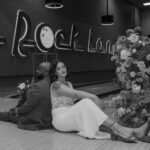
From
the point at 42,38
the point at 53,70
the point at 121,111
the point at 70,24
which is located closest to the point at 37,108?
the point at 53,70

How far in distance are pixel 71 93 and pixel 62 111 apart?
28 centimetres

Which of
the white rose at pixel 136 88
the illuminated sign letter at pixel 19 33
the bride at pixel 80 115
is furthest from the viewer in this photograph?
the illuminated sign letter at pixel 19 33

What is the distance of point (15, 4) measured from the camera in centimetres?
795

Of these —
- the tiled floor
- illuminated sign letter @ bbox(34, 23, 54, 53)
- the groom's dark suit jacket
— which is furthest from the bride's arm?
illuminated sign letter @ bbox(34, 23, 54, 53)

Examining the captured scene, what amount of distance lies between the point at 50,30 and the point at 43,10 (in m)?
0.64

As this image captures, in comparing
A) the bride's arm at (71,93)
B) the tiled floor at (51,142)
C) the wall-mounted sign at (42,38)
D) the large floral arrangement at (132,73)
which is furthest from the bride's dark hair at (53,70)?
the wall-mounted sign at (42,38)

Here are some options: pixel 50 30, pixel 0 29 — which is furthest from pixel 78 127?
pixel 50 30

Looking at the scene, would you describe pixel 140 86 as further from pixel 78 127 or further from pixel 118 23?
pixel 118 23

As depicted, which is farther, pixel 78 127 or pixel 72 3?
pixel 72 3

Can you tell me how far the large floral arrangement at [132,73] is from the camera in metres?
3.72

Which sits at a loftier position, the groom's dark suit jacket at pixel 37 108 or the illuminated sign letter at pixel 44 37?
the illuminated sign letter at pixel 44 37

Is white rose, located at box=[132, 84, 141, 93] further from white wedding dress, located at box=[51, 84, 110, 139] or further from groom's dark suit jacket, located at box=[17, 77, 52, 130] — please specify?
groom's dark suit jacket, located at box=[17, 77, 52, 130]

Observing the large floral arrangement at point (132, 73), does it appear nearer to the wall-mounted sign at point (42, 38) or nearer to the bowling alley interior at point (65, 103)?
the bowling alley interior at point (65, 103)

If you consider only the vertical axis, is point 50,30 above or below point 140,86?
above
